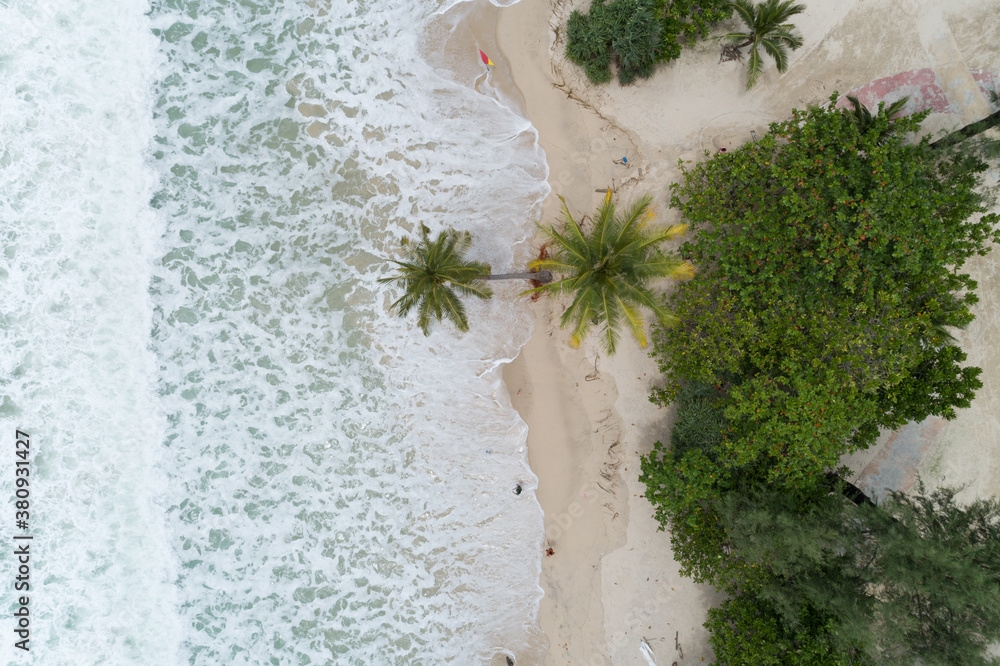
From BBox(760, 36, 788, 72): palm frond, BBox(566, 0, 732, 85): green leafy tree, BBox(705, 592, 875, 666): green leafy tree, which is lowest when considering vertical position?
BBox(705, 592, 875, 666): green leafy tree

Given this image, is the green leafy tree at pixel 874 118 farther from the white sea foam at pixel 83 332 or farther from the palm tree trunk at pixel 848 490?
the white sea foam at pixel 83 332

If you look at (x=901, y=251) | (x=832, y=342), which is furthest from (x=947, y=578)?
(x=901, y=251)

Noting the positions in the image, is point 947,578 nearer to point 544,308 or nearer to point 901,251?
point 901,251

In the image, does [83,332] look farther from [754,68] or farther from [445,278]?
[754,68]

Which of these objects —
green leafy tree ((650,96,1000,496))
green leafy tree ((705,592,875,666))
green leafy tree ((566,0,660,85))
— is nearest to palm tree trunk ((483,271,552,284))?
green leafy tree ((650,96,1000,496))

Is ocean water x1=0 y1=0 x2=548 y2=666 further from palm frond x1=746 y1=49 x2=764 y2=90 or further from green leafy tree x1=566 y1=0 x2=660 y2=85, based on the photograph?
palm frond x1=746 y1=49 x2=764 y2=90

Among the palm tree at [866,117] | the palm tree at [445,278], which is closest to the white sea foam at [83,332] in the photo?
the palm tree at [445,278]
